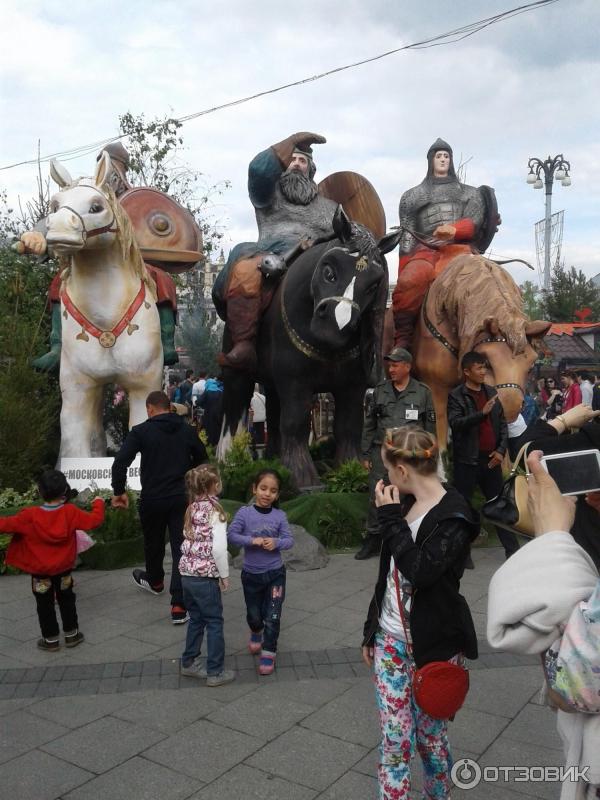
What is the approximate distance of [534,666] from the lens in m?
3.80

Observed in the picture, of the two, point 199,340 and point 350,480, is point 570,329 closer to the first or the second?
point 199,340

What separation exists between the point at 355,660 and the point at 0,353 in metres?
4.78

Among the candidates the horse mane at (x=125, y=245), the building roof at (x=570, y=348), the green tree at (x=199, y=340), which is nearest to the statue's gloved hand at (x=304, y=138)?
the horse mane at (x=125, y=245)

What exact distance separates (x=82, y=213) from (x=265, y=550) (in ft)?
11.6

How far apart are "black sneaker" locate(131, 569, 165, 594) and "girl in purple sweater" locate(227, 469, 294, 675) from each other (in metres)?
1.37

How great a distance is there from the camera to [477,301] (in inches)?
228

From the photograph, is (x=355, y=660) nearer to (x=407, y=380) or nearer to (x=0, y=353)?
(x=407, y=380)

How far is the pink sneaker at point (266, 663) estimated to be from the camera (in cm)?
373

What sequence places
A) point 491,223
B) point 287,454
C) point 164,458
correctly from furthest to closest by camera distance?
point 491,223, point 287,454, point 164,458

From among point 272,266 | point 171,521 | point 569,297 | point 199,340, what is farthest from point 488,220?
point 569,297

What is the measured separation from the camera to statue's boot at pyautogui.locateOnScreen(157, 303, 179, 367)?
23.0 feet

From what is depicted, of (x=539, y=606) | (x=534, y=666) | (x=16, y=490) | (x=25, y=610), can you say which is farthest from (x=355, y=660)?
(x=16, y=490)

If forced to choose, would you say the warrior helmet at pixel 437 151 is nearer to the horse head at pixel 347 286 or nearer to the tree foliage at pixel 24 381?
the horse head at pixel 347 286

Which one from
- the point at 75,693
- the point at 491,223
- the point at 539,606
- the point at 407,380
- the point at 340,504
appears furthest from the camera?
the point at 491,223
